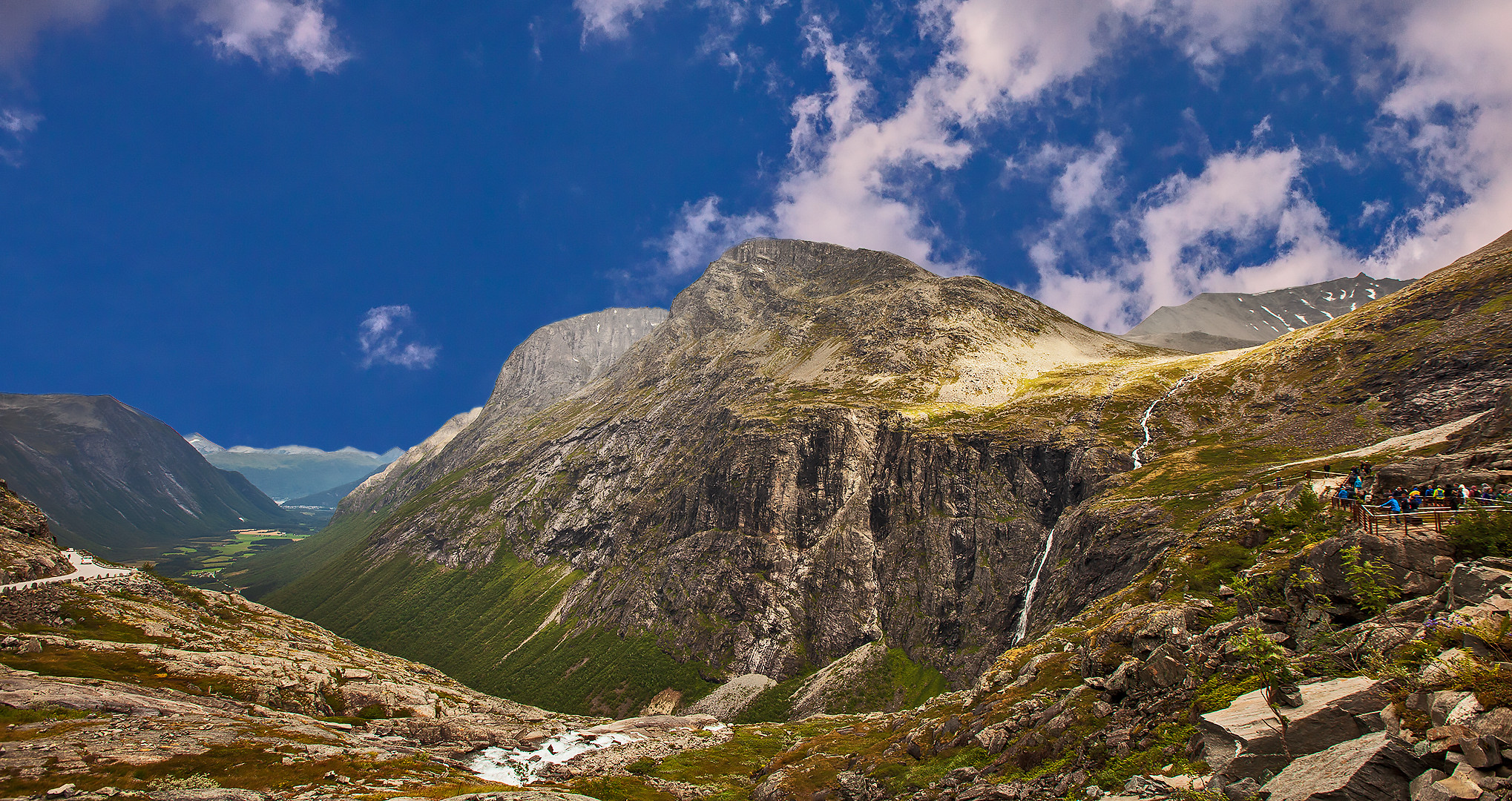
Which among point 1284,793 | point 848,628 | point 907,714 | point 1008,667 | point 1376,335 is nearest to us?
point 1284,793

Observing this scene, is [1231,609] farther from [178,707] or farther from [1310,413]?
[1310,413]

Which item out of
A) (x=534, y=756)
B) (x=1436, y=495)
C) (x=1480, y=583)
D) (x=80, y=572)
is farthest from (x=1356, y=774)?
(x=80, y=572)

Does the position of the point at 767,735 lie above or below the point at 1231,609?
below

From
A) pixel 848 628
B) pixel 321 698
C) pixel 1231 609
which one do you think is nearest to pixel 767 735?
pixel 848 628

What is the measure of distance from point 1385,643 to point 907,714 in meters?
71.5

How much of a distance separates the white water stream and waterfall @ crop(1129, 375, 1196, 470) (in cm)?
12805

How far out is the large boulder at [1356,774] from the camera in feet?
45.3

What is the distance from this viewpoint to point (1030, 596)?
125688mm

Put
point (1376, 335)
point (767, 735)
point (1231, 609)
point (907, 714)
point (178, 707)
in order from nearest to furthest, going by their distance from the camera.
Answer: point (1231, 609) → point (178, 707) → point (907, 714) → point (767, 735) → point (1376, 335)

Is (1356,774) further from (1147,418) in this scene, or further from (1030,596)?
(1147,418)

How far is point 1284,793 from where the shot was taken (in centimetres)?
1562

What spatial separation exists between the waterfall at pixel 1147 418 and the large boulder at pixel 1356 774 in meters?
135

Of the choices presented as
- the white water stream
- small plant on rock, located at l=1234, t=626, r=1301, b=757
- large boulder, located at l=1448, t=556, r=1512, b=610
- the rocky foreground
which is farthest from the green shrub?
the white water stream

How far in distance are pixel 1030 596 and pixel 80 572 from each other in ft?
641
